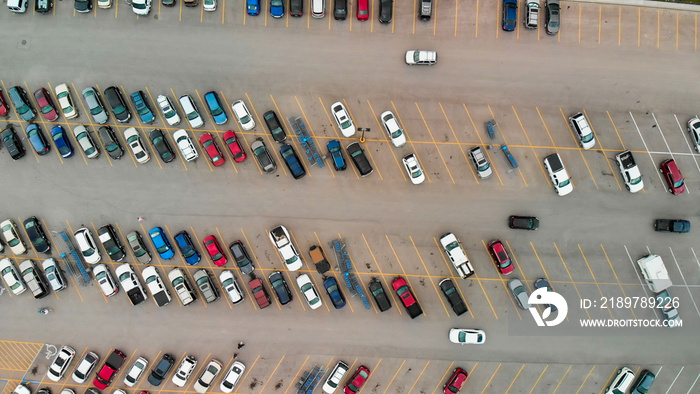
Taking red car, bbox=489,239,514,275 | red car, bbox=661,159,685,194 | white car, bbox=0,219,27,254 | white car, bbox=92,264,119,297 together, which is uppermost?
red car, bbox=661,159,685,194

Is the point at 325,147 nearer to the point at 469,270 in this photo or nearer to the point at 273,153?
the point at 273,153

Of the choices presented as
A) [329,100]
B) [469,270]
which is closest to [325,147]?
[329,100]

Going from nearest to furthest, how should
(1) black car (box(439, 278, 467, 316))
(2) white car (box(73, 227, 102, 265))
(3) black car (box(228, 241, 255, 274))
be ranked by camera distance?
1. (2) white car (box(73, 227, 102, 265))
2. (3) black car (box(228, 241, 255, 274))
3. (1) black car (box(439, 278, 467, 316))

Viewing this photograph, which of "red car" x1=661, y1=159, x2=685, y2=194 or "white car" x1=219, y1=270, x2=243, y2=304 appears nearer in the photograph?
"white car" x1=219, y1=270, x2=243, y2=304

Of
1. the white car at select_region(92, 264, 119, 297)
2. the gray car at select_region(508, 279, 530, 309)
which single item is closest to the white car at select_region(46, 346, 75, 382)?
the white car at select_region(92, 264, 119, 297)

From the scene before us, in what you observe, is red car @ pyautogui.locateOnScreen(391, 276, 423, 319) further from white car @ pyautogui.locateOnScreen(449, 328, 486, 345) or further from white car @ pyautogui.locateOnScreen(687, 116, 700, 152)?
white car @ pyautogui.locateOnScreen(687, 116, 700, 152)

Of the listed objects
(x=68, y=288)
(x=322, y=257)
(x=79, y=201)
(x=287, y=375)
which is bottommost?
(x=287, y=375)

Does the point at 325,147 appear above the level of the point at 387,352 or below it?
above

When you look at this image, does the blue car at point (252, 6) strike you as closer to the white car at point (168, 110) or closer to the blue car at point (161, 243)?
the white car at point (168, 110)
